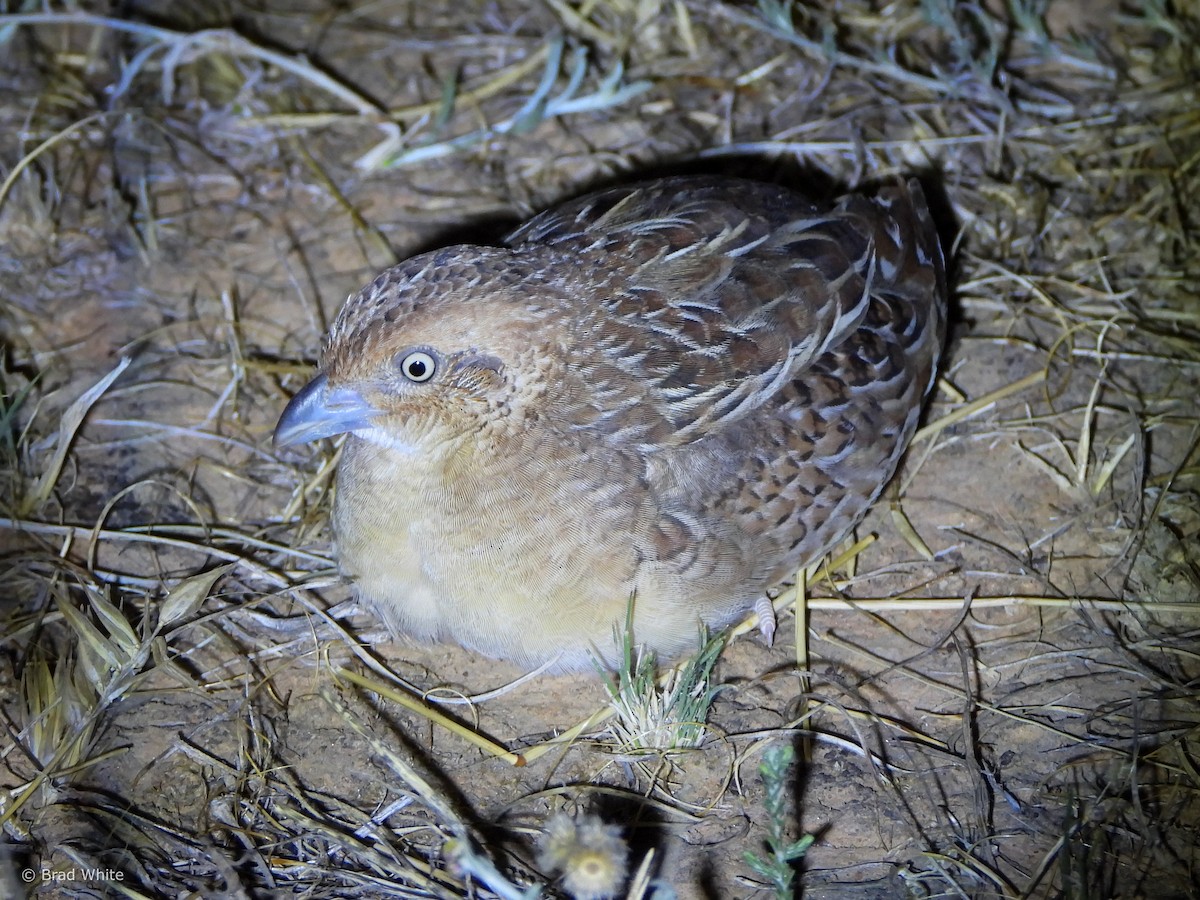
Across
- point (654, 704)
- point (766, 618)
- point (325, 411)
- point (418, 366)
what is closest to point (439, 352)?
point (418, 366)

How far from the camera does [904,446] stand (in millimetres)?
4324

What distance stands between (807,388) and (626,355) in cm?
67

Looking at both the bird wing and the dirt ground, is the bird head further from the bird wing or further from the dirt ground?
the dirt ground

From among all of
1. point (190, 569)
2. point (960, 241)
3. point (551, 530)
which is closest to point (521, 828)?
point (551, 530)

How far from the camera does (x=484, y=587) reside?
12.1 ft

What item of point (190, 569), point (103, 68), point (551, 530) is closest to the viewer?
point (551, 530)

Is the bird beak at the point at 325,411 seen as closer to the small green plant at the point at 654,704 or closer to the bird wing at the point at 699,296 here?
the bird wing at the point at 699,296

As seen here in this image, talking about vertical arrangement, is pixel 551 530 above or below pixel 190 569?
above

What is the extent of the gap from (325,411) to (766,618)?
1.62 metres

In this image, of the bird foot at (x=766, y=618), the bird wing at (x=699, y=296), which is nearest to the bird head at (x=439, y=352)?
the bird wing at (x=699, y=296)

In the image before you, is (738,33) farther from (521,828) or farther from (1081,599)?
(521,828)

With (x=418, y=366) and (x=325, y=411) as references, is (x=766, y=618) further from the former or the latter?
(x=325, y=411)
